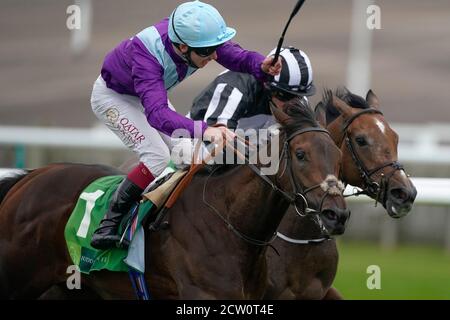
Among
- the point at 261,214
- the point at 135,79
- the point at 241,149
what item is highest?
the point at 135,79

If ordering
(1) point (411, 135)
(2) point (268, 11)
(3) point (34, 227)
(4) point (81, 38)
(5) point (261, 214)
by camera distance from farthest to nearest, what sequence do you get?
(2) point (268, 11) < (4) point (81, 38) < (1) point (411, 135) < (3) point (34, 227) < (5) point (261, 214)

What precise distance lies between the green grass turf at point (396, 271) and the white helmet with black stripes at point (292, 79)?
261 cm

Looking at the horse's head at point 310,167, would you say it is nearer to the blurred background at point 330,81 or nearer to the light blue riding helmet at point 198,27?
the light blue riding helmet at point 198,27

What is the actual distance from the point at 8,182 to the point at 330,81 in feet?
47.1

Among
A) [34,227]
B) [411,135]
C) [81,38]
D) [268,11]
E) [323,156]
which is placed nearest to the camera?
[323,156]

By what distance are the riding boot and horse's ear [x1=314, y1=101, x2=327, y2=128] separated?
984 mm

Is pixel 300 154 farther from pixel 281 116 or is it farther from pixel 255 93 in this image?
pixel 255 93

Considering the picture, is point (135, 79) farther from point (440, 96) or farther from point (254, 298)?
point (440, 96)

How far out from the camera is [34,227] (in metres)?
5.50

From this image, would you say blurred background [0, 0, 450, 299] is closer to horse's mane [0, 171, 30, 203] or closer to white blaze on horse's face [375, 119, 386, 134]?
white blaze on horse's face [375, 119, 386, 134]

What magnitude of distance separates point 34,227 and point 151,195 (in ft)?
3.04

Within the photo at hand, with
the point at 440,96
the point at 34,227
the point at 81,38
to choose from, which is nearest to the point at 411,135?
the point at 34,227

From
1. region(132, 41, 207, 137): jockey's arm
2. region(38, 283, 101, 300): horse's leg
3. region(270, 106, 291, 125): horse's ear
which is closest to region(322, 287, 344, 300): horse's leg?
region(38, 283, 101, 300): horse's leg

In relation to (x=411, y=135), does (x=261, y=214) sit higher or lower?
higher
